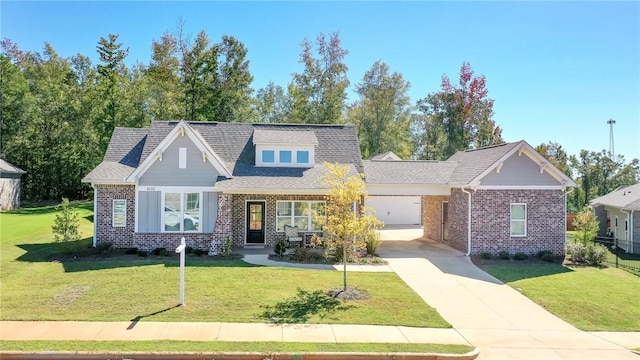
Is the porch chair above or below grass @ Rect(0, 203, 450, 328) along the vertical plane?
above

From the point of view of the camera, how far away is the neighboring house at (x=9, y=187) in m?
31.8

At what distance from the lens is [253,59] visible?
138ft

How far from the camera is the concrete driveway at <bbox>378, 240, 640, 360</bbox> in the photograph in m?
9.19

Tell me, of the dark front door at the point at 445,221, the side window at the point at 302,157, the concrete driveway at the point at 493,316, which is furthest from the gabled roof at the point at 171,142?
the dark front door at the point at 445,221

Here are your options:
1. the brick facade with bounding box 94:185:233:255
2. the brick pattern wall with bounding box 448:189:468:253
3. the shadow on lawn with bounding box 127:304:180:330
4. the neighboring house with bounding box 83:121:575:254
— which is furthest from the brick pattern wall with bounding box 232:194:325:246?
the shadow on lawn with bounding box 127:304:180:330

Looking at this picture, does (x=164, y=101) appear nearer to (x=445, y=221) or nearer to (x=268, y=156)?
(x=268, y=156)

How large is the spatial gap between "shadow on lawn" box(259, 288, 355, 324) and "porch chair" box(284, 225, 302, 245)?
6594mm

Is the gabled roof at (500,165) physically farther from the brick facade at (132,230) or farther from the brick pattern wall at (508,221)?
the brick facade at (132,230)

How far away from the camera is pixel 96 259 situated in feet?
54.6

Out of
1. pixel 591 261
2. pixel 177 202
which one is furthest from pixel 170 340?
pixel 591 261

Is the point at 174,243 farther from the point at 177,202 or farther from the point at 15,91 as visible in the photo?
the point at 15,91

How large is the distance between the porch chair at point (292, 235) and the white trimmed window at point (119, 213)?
7.25 metres

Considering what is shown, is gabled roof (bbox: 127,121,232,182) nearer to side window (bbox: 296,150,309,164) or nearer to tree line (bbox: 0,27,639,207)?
side window (bbox: 296,150,309,164)

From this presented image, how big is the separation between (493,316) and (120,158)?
17877 millimetres
